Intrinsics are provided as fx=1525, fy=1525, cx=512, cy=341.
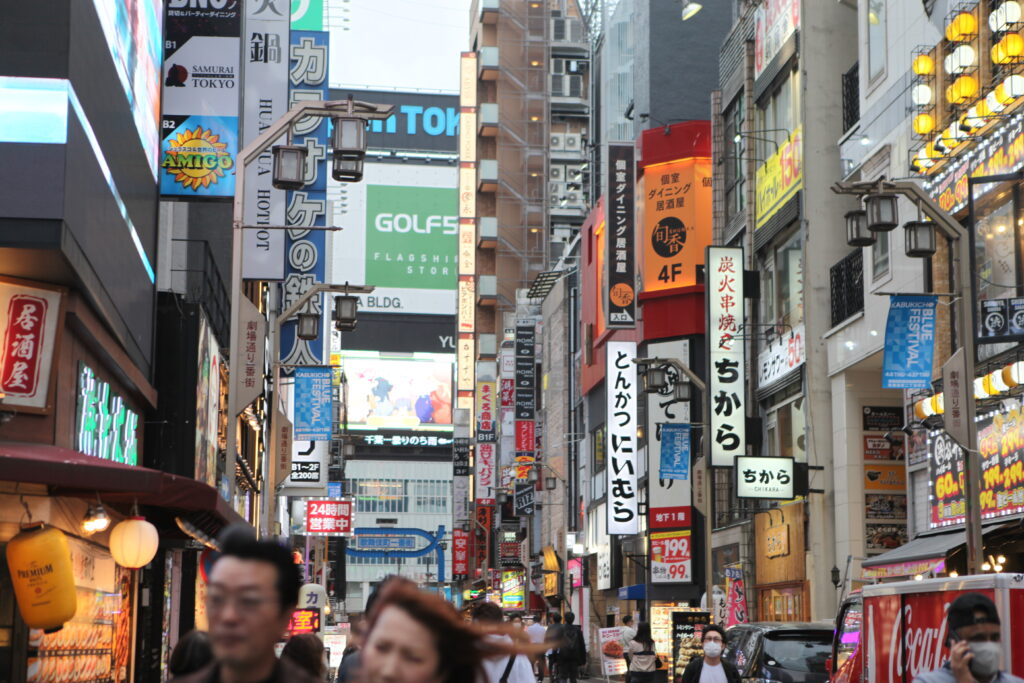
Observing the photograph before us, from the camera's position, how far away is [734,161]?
4131 cm

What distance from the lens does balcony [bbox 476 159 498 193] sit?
339ft

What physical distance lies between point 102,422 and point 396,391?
158m

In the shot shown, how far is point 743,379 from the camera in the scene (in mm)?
36531

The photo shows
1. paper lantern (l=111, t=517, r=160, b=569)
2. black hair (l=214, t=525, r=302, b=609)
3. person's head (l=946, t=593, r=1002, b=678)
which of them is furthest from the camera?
paper lantern (l=111, t=517, r=160, b=569)

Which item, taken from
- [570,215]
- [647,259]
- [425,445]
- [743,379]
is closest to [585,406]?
[647,259]

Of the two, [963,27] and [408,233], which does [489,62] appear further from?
[408,233]

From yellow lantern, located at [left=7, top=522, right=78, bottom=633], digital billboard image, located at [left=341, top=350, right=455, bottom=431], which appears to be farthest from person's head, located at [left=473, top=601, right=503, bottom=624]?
digital billboard image, located at [left=341, top=350, right=455, bottom=431]

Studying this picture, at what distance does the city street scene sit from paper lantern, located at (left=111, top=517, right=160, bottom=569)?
0.11ft

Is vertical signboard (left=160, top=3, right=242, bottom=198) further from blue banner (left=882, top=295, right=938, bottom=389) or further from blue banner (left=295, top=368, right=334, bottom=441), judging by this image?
blue banner (left=882, top=295, right=938, bottom=389)

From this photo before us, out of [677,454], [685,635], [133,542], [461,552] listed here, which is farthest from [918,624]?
[461,552]

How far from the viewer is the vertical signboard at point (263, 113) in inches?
1060

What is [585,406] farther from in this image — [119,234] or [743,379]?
[119,234]

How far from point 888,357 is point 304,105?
8197 millimetres

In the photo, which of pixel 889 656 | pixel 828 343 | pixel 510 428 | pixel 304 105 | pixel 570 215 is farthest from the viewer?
pixel 570 215
